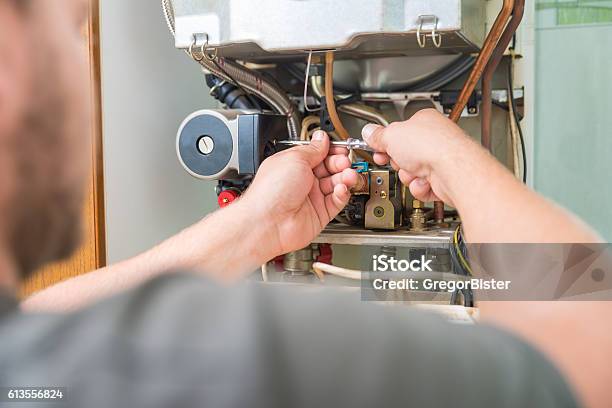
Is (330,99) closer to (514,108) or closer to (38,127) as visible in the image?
(514,108)

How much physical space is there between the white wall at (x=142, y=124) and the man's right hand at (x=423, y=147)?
0.60 metres

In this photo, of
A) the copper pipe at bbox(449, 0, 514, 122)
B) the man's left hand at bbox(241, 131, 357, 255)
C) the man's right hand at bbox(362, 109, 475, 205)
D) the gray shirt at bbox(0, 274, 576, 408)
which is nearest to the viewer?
the gray shirt at bbox(0, 274, 576, 408)

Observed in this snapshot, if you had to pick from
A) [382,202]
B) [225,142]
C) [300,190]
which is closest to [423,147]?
[300,190]

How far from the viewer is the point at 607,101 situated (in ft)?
4.45

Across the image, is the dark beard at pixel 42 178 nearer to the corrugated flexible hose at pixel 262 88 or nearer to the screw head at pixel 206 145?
the screw head at pixel 206 145

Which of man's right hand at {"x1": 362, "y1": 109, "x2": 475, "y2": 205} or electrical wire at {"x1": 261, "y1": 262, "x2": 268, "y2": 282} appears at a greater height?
man's right hand at {"x1": 362, "y1": 109, "x2": 475, "y2": 205}

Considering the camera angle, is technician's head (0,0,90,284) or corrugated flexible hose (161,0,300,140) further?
corrugated flexible hose (161,0,300,140)

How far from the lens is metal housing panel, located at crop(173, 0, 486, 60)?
1057 millimetres

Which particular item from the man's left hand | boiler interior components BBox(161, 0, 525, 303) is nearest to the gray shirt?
the man's left hand

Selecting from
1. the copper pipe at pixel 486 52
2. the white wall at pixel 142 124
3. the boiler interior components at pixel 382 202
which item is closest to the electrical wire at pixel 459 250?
the boiler interior components at pixel 382 202

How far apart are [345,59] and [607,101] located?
1.83 feet

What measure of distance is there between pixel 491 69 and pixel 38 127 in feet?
3.59

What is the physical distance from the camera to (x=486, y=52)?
1188 mm

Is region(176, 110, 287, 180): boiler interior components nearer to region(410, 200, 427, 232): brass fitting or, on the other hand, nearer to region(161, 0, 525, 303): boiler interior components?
region(161, 0, 525, 303): boiler interior components
